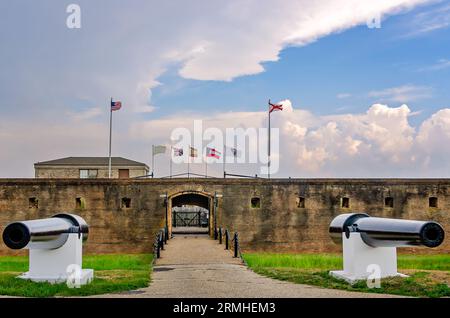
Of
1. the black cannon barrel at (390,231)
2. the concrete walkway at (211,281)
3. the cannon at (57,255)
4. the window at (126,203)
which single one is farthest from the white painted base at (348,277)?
the window at (126,203)

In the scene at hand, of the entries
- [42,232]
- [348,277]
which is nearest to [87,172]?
[42,232]

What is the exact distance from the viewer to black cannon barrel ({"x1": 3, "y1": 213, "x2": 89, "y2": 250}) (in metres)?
11.9

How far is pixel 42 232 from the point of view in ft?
41.2

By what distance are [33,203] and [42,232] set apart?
17962 mm

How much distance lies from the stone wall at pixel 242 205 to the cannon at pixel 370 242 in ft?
50.4

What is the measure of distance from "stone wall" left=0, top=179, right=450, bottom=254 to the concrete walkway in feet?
23.8

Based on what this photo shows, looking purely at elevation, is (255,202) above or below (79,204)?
above

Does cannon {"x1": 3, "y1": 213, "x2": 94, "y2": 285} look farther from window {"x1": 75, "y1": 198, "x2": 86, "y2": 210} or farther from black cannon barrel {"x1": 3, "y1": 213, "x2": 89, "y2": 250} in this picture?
window {"x1": 75, "y1": 198, "x2": 86, "y2": 210}

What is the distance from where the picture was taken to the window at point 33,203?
96.9 ft

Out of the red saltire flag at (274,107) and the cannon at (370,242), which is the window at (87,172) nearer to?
the red saltire flag at (274,107)

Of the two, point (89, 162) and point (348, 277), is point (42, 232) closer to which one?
point (348, 277)
